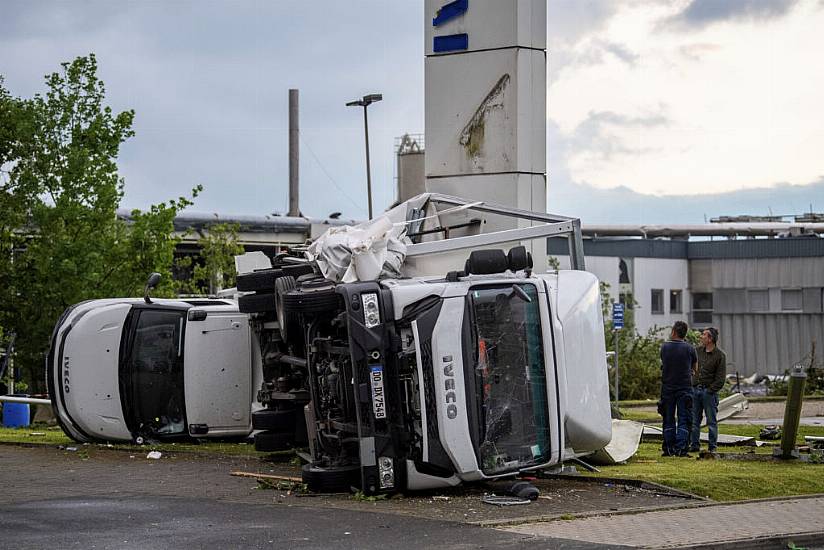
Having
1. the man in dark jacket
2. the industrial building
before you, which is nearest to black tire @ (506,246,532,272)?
the man in dark jacket

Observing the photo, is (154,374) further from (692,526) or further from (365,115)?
(365,115)

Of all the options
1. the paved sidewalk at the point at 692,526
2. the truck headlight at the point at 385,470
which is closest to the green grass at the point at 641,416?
the paved sidewalk at the point at 692,526

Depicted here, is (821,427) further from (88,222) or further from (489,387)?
(88,222)

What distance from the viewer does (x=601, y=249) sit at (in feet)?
174

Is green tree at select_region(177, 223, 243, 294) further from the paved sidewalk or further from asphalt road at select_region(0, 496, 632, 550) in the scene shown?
the paved sidewalk

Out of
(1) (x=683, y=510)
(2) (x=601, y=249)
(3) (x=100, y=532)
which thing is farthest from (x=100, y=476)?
(2) (x=601, y=249)

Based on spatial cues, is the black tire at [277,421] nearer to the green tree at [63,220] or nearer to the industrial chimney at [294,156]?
the green tree at [63,220]

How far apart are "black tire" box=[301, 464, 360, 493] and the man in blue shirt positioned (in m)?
4.86

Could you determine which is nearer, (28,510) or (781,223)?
(28,510)

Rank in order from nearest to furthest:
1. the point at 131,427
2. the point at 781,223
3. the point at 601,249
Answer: the point at 131,427 < the point at 601,249 < the point at 781,223

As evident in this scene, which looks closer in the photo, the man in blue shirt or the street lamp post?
the man in blue shirt

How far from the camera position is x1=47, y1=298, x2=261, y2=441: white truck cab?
15281mm

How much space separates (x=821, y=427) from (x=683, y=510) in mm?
10511

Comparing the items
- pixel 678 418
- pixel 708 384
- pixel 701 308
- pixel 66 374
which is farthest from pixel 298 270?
pixel 701 308
